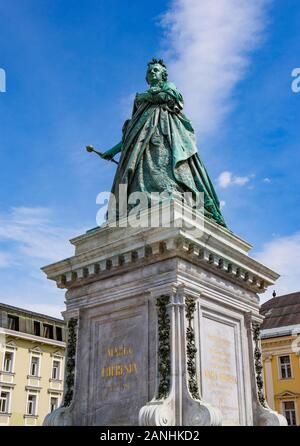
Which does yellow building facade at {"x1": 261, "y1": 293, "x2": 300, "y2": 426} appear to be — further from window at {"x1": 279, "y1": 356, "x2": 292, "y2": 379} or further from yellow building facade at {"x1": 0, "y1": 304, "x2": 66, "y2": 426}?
yellow building facade at {"x1": 0, "y1": 304, "x2": 66, "y2": 426}

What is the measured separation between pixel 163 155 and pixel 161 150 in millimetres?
192

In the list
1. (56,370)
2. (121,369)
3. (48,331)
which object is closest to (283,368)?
(56,370)

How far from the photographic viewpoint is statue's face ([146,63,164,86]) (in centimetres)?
1630

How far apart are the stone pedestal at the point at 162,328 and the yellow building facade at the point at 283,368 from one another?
30712 mm

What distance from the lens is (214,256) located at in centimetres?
1243

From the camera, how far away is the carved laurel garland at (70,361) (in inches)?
498

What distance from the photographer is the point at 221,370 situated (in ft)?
39.6

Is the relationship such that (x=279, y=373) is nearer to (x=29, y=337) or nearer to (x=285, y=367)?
(x=285, y=367)

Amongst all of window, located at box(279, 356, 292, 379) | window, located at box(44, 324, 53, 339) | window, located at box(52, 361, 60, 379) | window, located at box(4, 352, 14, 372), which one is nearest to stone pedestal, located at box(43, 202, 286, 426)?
window, located at box(279, 356, 292, 379)

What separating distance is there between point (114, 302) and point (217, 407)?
3.36m

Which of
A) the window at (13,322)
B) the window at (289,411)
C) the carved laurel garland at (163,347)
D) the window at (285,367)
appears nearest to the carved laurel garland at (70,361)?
the carved laurel garland at (163,347)

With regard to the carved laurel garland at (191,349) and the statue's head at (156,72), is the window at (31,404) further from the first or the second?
the carved laurel garland at (191,349)

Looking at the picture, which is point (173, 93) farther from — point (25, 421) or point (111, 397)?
point (25, 421)

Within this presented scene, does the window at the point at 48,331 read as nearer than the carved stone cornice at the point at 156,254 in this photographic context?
No
